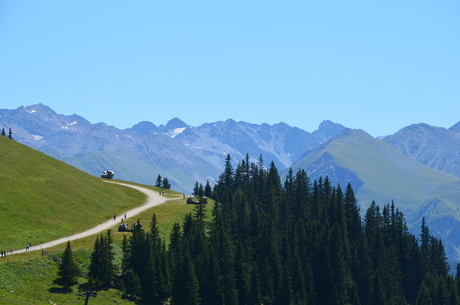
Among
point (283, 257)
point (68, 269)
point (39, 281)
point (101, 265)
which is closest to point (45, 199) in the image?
point (101, 265)

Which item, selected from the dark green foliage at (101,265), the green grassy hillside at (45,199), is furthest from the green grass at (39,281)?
the green grassy hillside at (45,199)

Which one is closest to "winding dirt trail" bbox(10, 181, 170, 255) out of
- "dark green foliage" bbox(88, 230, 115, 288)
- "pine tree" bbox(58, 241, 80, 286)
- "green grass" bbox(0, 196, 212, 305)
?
"green grass" bbox(0, 196, 212, 305)

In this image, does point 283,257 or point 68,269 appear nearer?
point 68,269

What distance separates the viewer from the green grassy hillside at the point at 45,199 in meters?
116

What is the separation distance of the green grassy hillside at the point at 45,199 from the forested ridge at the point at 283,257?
18.5m

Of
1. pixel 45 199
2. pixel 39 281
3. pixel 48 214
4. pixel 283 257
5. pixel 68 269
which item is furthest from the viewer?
pixel 283 257

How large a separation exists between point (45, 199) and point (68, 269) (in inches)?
2002

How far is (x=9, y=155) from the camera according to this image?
6216 inches

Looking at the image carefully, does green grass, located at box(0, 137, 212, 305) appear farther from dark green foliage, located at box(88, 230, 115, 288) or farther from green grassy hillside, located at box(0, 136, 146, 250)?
dark green foliage, located at box(88, 230, 115, 288)

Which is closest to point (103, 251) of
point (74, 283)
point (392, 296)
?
point (74, 283)

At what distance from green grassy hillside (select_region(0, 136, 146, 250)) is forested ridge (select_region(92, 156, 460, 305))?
1853 centimetres

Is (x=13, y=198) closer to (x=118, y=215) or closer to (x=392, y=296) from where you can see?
(x=118, y=215)

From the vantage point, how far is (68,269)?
3556 inches

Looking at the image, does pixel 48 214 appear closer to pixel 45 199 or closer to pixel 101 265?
pixel 45 199
